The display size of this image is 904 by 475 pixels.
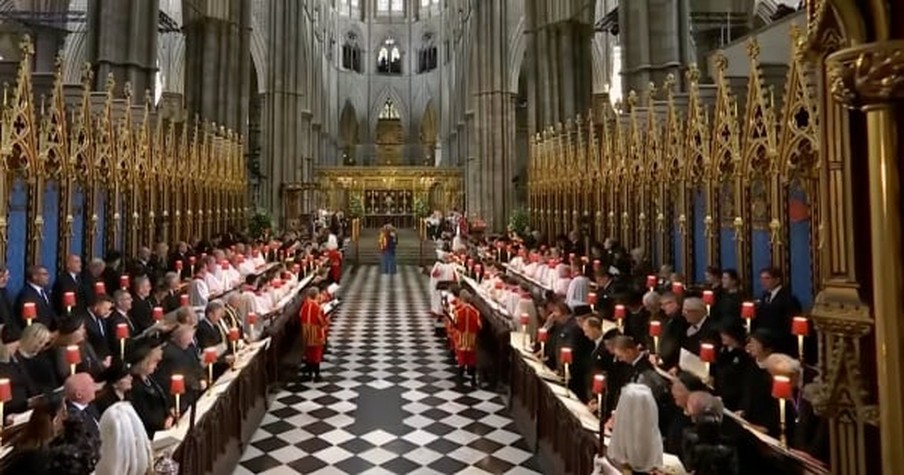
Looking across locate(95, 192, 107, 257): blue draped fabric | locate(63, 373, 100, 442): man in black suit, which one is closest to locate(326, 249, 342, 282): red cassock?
locate(95, 192, 107, 257): blue draped fabric

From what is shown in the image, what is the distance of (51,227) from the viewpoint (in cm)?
895

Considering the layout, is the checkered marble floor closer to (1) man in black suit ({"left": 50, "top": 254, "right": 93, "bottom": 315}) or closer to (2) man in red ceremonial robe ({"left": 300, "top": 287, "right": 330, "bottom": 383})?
(2) man in red ceremonial robe ({"left": 300, "top": 287, "right": 330, "bottom": 383})

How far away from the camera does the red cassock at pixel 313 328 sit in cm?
910

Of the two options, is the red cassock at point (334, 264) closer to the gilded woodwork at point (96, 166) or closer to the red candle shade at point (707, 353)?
the gilded woodwork at point (96, 166)

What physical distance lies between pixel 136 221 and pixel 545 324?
8453 millimetres

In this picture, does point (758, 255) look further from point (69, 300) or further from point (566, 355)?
point (69, 300)

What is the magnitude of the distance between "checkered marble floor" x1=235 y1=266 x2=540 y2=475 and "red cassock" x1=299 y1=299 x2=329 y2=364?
46 centimetres

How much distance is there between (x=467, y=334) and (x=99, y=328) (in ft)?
15.8

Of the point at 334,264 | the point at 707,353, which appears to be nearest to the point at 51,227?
the point at 707,353

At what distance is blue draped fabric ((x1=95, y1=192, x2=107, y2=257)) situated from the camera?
33.9 feet

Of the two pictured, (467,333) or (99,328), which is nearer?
(99,328)

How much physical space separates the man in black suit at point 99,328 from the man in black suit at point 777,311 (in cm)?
655

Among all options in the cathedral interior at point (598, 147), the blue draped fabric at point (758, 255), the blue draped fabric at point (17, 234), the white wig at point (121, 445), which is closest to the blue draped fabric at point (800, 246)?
the cathedral interior at point (598, 147)

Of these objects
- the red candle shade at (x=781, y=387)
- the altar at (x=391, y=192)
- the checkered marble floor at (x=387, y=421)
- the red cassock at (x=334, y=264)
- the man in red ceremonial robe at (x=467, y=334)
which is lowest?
the checkered marble floor at (x=387, y=421)
